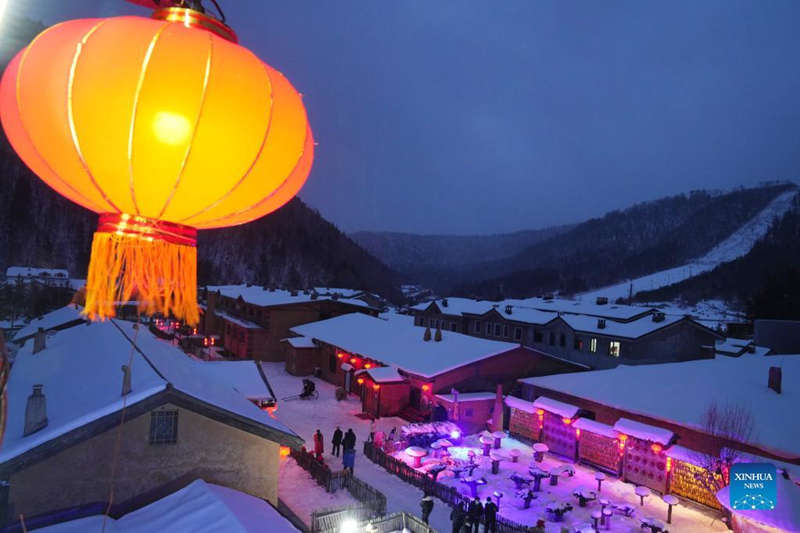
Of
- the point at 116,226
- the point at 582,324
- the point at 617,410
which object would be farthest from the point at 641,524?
the point at 582,324

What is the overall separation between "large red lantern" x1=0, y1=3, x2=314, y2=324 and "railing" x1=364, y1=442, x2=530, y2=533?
11293 mm

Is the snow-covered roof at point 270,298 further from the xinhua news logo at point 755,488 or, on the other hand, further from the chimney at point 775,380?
the xinhua news logo at point 755,488

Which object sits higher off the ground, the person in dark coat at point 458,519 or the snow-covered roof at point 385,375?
the snow-covered roof at point 385,375

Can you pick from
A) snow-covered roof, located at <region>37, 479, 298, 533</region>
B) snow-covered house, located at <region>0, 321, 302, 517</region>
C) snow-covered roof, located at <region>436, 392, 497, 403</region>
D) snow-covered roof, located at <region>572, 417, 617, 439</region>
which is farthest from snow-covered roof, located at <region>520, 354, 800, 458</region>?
snow-covered roof, located at <region>37, 479, 298, 533</region>

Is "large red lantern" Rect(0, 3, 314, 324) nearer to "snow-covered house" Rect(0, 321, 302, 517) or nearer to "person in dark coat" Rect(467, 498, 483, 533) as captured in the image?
"snow-covered house" Rect(0, 321, 302, 517)

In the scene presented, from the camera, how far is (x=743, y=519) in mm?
11461

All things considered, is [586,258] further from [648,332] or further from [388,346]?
[388,346]

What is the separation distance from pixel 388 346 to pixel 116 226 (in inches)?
895

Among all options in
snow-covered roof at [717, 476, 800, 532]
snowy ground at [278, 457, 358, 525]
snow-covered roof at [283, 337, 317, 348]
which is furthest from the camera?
snow-covered roof at [283, 337, 317, 348]

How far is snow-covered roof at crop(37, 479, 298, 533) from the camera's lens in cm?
716

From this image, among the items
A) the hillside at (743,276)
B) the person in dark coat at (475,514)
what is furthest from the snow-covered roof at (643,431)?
the hillside at (743,276)

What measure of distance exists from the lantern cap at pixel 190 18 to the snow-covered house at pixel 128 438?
17.3 ft

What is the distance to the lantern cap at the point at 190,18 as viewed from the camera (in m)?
3.25

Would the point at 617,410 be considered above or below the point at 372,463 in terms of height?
above
